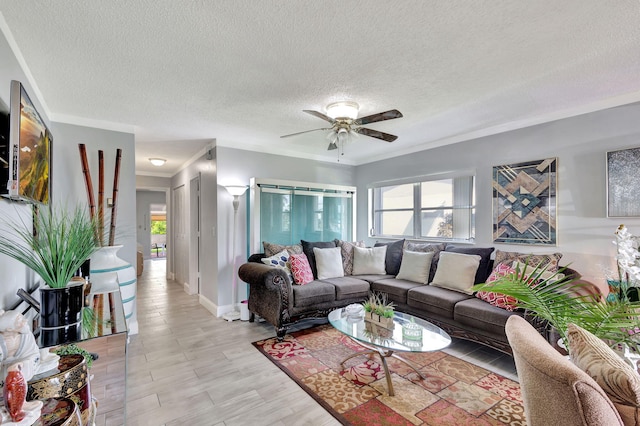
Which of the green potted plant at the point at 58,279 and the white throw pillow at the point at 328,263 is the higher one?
the green potted plant at the point at 58,279

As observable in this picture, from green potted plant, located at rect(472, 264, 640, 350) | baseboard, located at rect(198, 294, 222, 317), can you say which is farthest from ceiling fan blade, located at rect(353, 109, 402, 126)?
baseboard, located at rect(198, 294, 222, 317)

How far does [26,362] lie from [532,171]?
4261 mm

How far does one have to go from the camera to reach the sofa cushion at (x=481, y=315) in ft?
8.69

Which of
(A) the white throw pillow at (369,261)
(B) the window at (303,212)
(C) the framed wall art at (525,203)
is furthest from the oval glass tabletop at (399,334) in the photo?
(B) the window at (303,212)

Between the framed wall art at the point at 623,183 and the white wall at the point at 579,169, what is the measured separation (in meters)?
0.06

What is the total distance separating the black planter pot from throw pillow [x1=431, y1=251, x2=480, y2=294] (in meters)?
3.36

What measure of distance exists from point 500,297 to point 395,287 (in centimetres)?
118

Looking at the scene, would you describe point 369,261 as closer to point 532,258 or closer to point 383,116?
point 532,258

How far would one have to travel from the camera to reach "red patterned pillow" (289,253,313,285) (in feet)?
12.1

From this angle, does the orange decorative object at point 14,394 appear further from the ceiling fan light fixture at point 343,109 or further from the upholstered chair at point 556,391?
the ceiling fan light fixture at point 343,109

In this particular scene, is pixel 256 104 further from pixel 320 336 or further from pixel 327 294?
pixel 320 336

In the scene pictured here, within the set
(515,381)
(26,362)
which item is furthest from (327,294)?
(26,362)

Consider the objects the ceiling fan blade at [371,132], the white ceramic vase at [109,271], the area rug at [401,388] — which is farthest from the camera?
the ceiling fan blade at [371,132]

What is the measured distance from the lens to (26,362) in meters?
1.08
